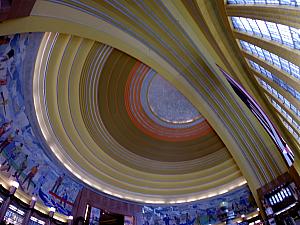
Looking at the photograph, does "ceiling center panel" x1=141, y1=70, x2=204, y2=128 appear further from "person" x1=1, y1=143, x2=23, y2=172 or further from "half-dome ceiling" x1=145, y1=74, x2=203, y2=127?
"person" x1=1, y1=143, x2=23, y2=172

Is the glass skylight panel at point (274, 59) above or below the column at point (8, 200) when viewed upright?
above

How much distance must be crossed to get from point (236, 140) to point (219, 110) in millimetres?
2317

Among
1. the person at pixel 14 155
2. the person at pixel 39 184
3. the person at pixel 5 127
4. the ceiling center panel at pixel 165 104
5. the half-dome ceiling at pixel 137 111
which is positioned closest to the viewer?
the person at pixel 5 127

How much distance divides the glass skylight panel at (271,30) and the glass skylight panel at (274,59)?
0.92m

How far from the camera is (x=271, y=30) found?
10703 millimetres

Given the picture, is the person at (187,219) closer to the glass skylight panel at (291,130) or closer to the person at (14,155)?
the glass skylight panel at (291,130)

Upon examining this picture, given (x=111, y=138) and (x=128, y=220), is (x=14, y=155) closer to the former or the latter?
(x=111, y=138)

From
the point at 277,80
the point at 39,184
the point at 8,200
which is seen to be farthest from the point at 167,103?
the point at 8,200

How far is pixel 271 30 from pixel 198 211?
40.4 feet

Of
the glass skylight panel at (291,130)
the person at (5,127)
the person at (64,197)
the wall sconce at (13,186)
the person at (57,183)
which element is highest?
the glass skylight panel at (291,130)

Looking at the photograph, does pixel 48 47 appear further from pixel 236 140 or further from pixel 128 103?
pixel 236 140

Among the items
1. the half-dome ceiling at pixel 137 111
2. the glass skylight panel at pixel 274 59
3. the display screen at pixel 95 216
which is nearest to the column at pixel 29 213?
the display screen at pixel 95 216

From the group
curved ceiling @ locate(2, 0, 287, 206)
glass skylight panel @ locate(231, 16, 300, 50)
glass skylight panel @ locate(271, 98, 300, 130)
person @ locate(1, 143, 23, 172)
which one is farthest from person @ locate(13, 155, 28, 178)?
glass skylight panel @ locate(271, 98, 300, 130)

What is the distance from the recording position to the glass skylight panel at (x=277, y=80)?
12266mm
